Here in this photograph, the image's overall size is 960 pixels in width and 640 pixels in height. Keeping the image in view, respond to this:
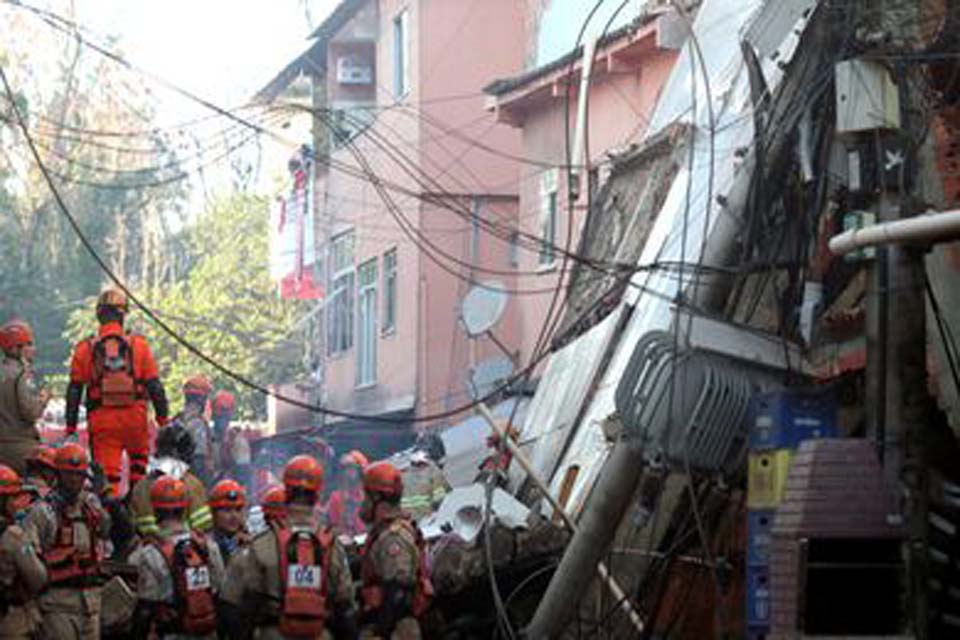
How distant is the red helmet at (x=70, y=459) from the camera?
14484 mm

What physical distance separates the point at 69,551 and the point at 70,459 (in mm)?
669

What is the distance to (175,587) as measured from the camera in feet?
45.5

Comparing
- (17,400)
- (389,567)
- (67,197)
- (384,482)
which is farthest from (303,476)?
(67,197)

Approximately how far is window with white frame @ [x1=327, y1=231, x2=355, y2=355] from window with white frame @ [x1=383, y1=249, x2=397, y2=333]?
8.80 feet

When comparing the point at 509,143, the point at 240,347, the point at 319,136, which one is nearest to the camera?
the point at 509,143

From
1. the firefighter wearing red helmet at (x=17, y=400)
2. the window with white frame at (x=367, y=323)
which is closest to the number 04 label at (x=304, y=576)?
the firefighter wearing red helmet at (x=17, y=400)

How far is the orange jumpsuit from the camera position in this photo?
17.1 meters

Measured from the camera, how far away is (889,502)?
11742 mm

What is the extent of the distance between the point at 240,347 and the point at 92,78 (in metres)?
8.57

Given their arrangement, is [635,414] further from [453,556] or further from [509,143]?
[509,143]

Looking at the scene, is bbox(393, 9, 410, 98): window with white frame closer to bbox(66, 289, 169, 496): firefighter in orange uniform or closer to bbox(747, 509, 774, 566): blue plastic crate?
bbox(66, 289, 169, 496): firefighter in orange uniform

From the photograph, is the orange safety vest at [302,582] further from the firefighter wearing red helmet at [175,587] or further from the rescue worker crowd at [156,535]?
the firefighter wearing red helmet at [175,587]

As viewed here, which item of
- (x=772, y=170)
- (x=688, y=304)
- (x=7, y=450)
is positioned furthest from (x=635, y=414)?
(x=7, y=450)

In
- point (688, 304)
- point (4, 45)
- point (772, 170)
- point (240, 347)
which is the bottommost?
point (240, 347)
